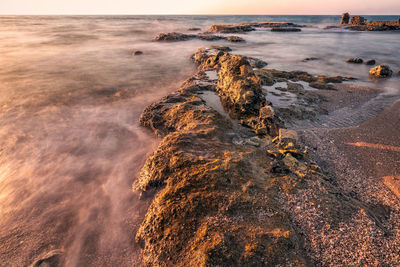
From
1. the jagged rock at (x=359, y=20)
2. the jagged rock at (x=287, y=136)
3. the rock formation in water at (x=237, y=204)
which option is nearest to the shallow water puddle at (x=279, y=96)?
the jagged rock at (x=287, y=136)

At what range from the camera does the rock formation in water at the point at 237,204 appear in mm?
2271

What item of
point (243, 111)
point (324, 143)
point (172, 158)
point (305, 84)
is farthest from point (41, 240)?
point (305, 84)

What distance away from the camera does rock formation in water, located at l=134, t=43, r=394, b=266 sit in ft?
7.45

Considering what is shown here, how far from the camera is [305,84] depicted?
31.2 feet

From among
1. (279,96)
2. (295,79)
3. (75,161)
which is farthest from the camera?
(295,79)

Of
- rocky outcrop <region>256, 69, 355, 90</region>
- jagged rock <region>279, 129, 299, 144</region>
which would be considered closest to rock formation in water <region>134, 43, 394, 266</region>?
jagged rock <region>279, 129, 299, 144</region>

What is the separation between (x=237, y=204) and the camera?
2.67 m

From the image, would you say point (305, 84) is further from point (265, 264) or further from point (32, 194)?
point (32, 194)

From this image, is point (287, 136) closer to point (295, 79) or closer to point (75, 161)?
point (75, 161)

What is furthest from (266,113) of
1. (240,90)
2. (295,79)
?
(295,79)

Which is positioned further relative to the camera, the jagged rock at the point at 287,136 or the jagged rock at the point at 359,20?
the jagged rock at the point at 359,20

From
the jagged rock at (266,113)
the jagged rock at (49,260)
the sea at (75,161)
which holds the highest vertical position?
the jagged rock at (266,113)

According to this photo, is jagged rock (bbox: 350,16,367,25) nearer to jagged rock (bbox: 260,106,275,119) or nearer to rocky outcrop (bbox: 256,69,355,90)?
rocky outcrop (bbox: 256,69,355,90)

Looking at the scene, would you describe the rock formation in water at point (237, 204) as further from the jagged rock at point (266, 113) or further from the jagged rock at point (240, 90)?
the jagged rock at point (240, 90)
